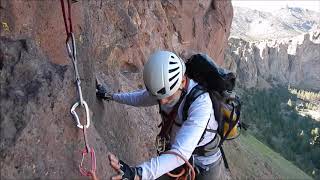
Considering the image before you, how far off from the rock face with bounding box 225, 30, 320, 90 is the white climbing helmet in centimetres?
9963

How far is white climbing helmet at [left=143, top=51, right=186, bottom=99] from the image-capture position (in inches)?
→ 190

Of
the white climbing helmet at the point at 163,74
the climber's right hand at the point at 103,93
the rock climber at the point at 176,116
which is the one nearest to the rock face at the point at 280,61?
the climber's right hand at the point at 103,93

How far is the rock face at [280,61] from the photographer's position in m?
110

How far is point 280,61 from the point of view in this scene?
456ft

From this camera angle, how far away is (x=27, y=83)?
179 inches

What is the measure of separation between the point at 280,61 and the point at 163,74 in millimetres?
139329

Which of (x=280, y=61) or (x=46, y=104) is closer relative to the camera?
(x=46, y=104)

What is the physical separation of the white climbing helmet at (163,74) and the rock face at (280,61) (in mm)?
99633

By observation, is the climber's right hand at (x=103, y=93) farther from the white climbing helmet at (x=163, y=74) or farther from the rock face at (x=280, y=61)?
the rock face at (x=280, y=61)

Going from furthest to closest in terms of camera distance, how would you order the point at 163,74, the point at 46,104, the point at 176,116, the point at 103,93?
the point at 103,93 → the point at 176,116 → the point at 163,74 → the point at 46,104

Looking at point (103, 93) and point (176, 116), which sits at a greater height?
point (176, 116)

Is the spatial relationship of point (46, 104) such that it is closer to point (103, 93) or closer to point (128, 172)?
point (128, 172)

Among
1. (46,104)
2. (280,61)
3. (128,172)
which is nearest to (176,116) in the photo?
(128,172)

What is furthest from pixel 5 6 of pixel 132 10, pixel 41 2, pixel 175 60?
pixel 132 10
